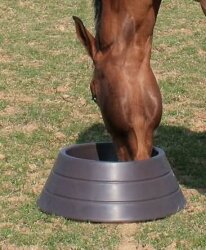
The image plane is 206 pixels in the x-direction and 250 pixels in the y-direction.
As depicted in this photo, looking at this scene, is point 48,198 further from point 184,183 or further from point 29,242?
point 184,183

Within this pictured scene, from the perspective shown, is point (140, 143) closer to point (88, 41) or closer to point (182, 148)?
point (88, 41)

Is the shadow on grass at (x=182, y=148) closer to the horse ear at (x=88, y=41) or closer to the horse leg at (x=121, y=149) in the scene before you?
the horse leg at (x=121, y=149)

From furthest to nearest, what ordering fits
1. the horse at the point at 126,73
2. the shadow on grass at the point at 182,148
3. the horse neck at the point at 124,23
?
the shadow on grass at the point at 182,148 → the horse neck at the point at 124,23 → the horse at the point at 126,73

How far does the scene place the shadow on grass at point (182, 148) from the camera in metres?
6.15

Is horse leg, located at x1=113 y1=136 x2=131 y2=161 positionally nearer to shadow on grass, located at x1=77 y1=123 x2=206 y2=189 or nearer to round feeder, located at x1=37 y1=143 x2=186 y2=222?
round feeder, located at x1=37 y1=143 x2=186 y2=222

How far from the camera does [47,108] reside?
327 inches

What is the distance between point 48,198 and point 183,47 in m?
6.03

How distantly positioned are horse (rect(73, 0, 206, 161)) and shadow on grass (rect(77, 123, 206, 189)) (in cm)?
A: 117

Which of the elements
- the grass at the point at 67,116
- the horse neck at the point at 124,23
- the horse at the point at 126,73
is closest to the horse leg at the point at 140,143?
the horse at the point at 126,73

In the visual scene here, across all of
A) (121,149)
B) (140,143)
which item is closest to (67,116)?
(121,149)

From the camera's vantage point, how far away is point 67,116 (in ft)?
26.3

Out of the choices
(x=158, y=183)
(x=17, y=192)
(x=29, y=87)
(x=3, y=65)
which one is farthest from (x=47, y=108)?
(x=158, y=183)

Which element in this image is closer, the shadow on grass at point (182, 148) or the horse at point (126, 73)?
the horse at point (126, 73)

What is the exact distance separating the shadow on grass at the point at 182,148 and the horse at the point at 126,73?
117 centimetres
